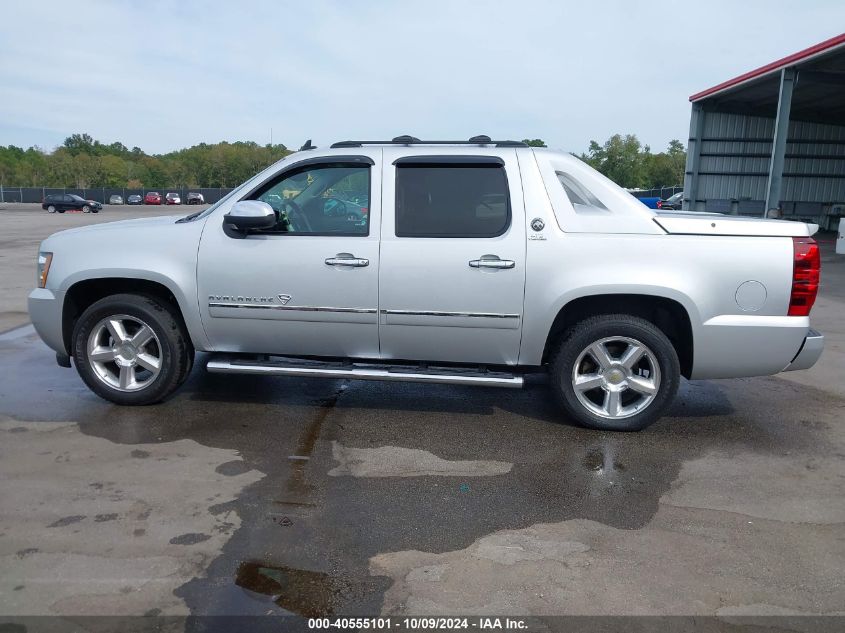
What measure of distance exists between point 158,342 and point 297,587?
2.67 metres

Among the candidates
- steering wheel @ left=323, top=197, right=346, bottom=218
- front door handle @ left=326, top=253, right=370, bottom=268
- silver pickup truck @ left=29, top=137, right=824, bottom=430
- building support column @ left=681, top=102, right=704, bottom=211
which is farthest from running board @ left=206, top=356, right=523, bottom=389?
building support column @ left=681, top=102, right=704, bottom=211

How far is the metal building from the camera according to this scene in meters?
21.0

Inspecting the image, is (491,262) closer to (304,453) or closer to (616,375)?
(616,375)

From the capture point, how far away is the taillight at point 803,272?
13.9 feet

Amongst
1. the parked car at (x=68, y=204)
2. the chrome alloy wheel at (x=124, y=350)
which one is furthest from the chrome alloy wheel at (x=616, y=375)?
the parked car at (x=68, y=204)

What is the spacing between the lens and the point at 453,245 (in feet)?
14.8

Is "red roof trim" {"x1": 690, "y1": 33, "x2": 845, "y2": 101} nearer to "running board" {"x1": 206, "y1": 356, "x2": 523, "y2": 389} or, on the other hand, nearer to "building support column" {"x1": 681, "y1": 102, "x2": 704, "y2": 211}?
"building support column" {"x1": 681, "y1": 102, "x2": 704, "y2": 211}

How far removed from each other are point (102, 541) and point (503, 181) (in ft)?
10.5

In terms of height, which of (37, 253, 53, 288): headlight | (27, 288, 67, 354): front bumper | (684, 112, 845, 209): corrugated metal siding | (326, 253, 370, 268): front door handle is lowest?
(27, 288, 67, 354): front bumper

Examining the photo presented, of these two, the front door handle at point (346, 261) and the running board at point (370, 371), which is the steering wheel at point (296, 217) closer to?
the front door handle at point (346, 261)

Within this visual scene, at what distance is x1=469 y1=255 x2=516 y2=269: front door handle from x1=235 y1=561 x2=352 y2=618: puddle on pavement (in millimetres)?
2235

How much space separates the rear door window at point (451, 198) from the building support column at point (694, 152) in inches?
771

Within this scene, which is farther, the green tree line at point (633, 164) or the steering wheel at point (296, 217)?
the green tree line at point (633, 164)

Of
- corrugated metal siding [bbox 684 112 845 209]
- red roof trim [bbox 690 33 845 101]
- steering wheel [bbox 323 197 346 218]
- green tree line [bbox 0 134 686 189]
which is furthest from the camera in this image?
green tree line [bbox 0 134 686 189]
